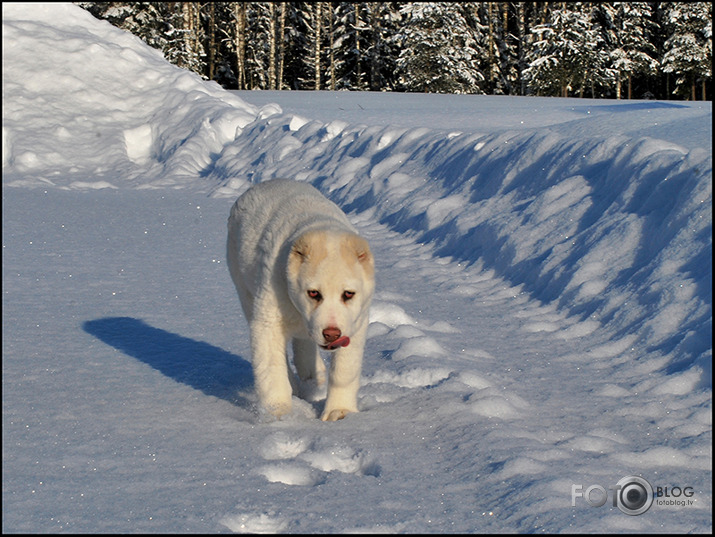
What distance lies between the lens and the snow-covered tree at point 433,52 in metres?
34.2

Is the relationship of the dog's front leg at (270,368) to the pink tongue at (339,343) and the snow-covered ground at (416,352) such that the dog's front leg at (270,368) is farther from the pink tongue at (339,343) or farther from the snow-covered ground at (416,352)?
the pink tongue at (339,343)

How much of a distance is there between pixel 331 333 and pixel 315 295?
20 centimetres

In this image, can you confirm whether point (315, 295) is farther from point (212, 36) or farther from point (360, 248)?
point (212, 36)

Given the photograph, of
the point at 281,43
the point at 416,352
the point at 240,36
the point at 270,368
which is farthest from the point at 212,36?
the point at 270,368

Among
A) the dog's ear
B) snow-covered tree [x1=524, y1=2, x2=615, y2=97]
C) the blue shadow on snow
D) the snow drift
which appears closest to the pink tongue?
the dog's ear

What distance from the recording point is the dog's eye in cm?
344

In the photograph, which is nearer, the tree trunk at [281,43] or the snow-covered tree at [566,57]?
the snow-covered tree at [566,57]

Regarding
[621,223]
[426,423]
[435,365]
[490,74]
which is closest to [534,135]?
[621,223]

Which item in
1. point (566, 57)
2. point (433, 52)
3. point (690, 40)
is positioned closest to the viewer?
point (566, 57)

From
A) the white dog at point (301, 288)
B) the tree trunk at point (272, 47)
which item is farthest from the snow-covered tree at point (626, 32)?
the white dog at point (301, 288)

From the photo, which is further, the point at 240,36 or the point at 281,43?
the point at 281,43

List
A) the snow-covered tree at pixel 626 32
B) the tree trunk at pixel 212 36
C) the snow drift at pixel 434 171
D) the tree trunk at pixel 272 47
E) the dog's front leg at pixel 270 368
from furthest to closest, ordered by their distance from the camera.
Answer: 1. the tree trunk at pixel 212 36
2. the tree trunk at pixel 272 47
3. the snow-covered tree at pixel 626 32
4. the snow drift at pixel 434 171
5. the dog's front leg at pixel 270 368

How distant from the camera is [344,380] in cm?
374

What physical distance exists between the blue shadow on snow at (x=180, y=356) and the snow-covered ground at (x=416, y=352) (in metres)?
0.02
